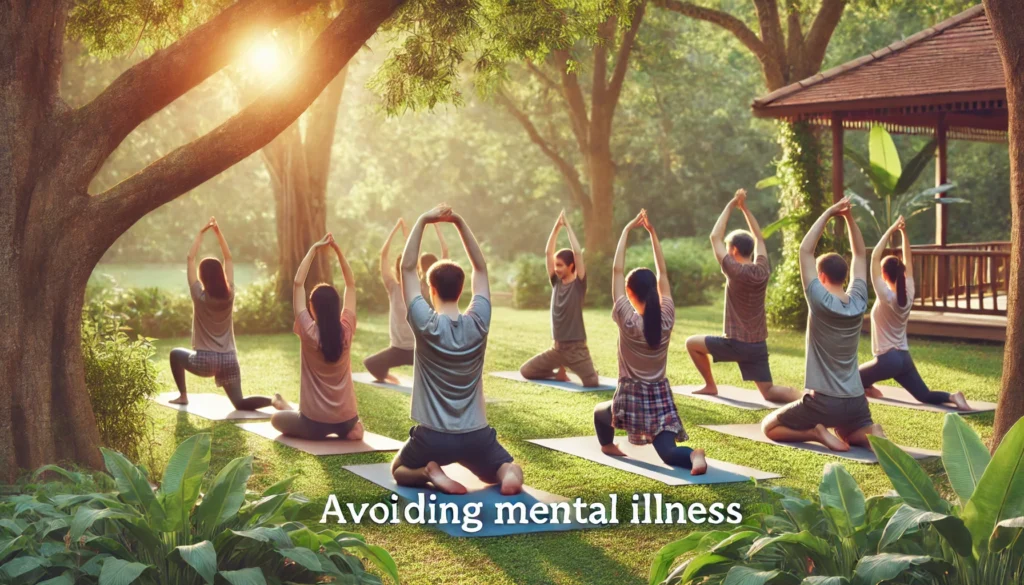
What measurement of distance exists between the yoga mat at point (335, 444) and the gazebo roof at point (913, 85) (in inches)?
387

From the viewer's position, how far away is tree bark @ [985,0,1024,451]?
658cm

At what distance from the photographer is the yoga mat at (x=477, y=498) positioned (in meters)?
6.33

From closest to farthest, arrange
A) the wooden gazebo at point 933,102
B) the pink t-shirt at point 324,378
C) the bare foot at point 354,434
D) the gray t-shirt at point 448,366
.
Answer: the gray t-shirt at point 448,366
the pink t-shirt at point 324,378
the bare foot at point 354,434
the wooden gazebo at point 933,102

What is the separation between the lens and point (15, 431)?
657 centimetres

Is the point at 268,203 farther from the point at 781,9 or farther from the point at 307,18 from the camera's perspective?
the point at 307,18

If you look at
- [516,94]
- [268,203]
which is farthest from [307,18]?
[268,203]

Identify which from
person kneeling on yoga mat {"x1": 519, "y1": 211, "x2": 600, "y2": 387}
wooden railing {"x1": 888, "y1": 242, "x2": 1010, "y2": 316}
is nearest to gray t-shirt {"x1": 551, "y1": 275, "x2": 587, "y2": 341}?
person kneeling on yoga mat {"x1": 519, "y1": 211, "x2": 600, "y2": 387}

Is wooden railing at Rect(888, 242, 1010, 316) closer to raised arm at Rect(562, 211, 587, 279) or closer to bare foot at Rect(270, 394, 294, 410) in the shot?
raised arm at Rect(562, 211, 587, 279)

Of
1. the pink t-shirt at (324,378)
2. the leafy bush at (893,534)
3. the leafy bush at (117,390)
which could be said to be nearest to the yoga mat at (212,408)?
the pink t-shirt at (324,378)

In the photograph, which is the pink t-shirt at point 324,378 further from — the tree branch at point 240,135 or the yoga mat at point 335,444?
the tree branch at point 240,135

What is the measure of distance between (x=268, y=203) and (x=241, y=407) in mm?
39362

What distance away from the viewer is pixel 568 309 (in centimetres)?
1192

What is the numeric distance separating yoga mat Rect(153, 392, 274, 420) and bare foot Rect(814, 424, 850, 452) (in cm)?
514

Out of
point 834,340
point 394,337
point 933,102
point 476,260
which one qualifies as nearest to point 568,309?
point 394,337
